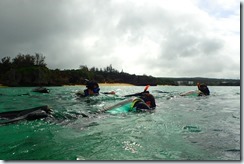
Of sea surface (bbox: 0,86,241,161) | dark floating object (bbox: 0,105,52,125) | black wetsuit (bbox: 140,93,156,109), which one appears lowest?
sea surface (bbox: 0,86,241,161)

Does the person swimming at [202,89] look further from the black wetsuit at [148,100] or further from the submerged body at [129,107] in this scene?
the submerged body at [129,107]

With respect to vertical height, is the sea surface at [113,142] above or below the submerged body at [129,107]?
below

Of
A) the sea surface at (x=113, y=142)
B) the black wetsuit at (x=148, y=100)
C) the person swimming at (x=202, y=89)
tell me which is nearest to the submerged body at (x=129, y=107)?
the black wetsuit at (x=148, y=100)

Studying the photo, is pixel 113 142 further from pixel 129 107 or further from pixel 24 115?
pixel 129 107

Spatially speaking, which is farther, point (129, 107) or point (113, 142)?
point (129, 107)

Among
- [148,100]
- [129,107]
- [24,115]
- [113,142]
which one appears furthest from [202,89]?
[24,115]

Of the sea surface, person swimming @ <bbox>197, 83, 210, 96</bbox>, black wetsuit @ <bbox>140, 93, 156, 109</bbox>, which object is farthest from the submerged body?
person swimming @ <bbox>197, 83, 210, 96</bbox>

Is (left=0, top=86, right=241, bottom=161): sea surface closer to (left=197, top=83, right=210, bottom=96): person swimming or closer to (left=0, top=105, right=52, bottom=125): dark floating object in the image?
(left=0, top=105, right=52, bottom=125): dark floating object

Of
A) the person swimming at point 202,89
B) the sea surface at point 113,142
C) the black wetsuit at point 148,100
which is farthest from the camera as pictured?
the black wetsuit at point 148,100

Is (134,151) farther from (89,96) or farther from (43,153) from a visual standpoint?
(89,96)

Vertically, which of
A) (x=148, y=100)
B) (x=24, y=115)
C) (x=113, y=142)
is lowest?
(x=113, y=142)

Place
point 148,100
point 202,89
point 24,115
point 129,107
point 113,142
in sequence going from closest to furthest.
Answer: point 113,142 < point 24,115 < point 129,107 < point 148,100 < point 202,89

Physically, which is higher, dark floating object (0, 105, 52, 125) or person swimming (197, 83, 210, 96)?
person swimming (197, 83, 210, 96)

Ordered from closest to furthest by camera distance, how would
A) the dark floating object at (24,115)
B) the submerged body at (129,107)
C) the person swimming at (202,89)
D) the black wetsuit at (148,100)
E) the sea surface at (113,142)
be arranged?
the sea surface at (113,142) < the dark floating object at (24,115) < the submerged body at (129,107) < the person swimming at (202,89) < the black wetsuit at (148,100)
